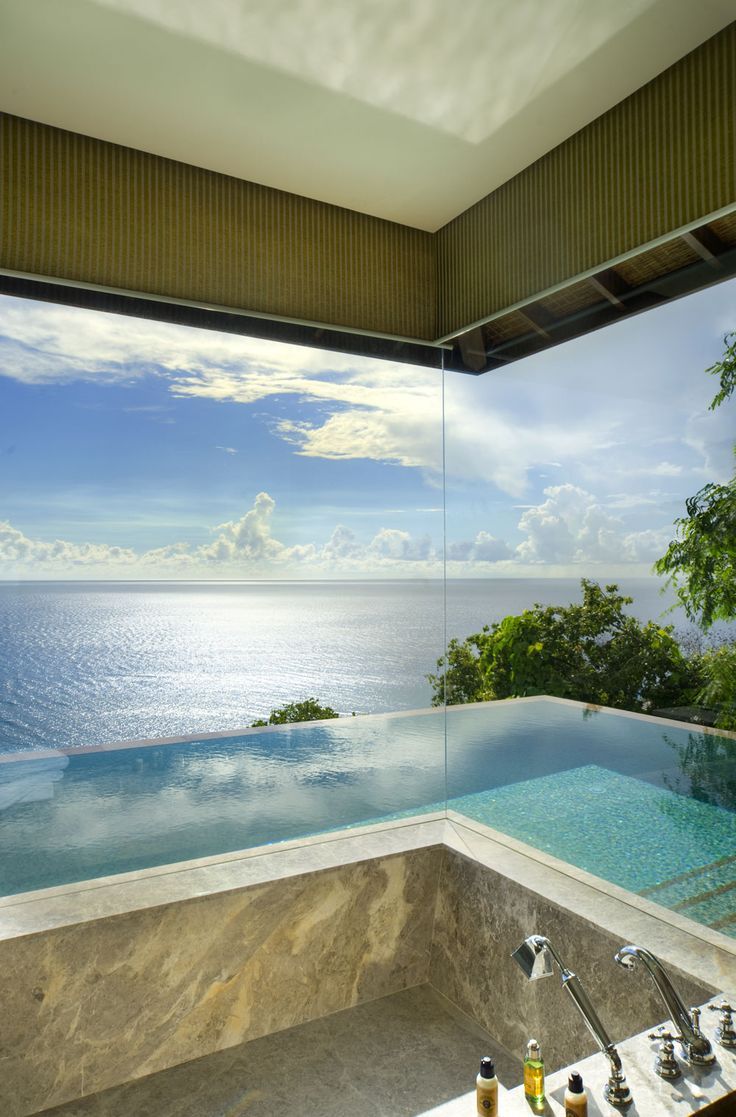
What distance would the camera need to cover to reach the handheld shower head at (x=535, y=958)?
194 centimetres

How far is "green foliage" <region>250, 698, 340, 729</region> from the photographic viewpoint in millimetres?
3188

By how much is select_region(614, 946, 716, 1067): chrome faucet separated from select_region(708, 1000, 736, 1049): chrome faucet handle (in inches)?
2.2

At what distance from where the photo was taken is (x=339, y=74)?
251cm

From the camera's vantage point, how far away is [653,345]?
266 cm

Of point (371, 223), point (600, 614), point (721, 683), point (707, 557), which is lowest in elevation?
point (721, 683)

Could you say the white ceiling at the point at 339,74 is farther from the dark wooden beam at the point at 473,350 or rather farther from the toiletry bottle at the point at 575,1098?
the toiletry bottle at the point at 575,1098

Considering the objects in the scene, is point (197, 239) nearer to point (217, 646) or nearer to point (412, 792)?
point (217, 646)

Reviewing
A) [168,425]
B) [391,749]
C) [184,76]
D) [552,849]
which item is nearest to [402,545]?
[391,749]

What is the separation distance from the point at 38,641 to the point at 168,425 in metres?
0.96

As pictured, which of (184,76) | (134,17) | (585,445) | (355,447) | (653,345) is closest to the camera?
(134,17)

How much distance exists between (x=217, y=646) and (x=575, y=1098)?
194 centimetres

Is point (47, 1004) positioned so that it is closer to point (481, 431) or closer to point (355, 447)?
point (355, 447)

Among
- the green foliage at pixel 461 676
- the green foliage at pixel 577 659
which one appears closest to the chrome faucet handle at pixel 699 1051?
the green foliage at pixel 577 659

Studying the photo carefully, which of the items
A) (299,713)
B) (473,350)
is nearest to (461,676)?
(299,713)
